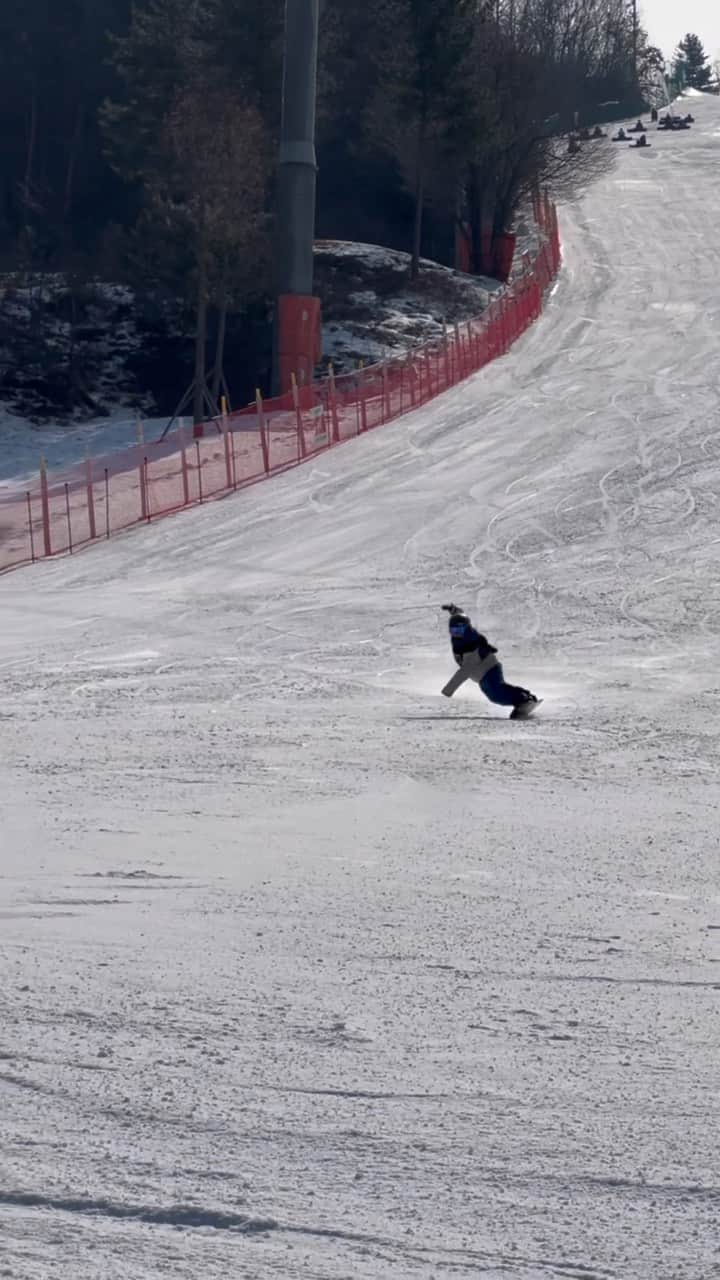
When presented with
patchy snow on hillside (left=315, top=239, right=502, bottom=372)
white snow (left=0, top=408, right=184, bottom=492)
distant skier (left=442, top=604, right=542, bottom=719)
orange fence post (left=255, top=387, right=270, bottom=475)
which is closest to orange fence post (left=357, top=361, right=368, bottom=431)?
orange fence post (left=255, top=387, right=270, bottom=475)

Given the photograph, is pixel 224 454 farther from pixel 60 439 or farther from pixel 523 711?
pixel 523 711

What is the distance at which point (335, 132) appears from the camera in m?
55.9

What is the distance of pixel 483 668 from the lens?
42.8 feet

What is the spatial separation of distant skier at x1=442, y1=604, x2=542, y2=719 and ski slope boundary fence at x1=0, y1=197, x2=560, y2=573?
12776 millimetres

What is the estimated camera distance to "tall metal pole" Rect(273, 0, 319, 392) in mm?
39438

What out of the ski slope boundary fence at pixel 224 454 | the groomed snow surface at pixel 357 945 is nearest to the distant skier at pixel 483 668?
the groomed snow surface at pixel 357 945

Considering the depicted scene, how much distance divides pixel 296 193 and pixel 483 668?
2955cm

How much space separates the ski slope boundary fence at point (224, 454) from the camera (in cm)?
2711

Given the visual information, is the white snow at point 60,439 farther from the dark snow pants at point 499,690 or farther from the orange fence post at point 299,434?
the dark snow pants at point 499,690

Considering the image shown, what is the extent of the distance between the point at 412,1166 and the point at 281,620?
14608mm

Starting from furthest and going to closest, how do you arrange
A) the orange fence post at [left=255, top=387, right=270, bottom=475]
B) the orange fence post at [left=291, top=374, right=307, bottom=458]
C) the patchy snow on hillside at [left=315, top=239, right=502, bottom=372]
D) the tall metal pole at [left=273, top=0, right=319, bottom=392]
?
1. the patchy snow on hillside at [left=315, top=239, right=502, bottom=372]
2. the tall metal pole at [left=273, top=0, right=319, bottom=392]
3. the orange fence post at [left=291, top=374, right=307, bottom=458]
4. the orange fence post at [left=255, top=387, right=270, bottom=475]

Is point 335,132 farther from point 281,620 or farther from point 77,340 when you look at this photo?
point 281,620

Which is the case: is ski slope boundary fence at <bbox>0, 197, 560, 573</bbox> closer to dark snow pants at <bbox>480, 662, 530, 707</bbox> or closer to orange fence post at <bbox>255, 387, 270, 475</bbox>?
orange fence post at <bbox>255, 387, 270, 475</bbox>

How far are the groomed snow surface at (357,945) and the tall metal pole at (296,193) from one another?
21.5m
